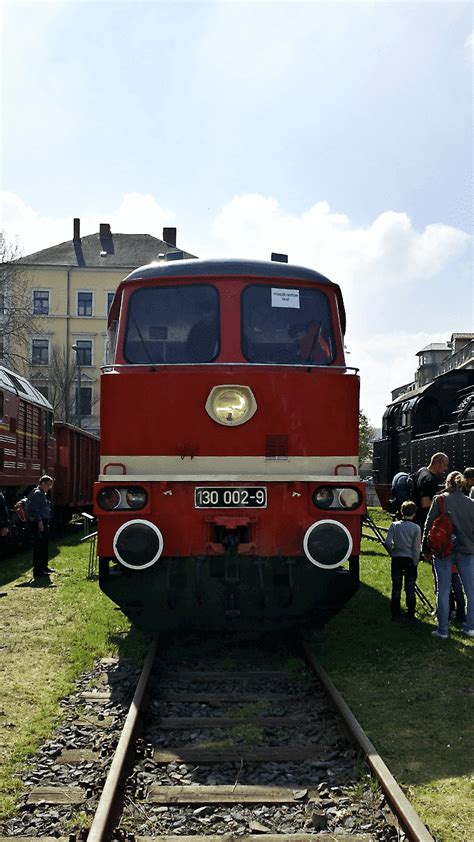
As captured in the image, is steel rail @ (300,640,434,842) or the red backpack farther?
the red backpack

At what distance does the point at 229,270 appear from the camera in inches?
278

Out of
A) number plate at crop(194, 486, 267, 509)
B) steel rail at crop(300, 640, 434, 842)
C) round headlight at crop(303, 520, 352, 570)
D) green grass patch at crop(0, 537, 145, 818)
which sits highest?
number plate at crop(194, 486, 267, 509)

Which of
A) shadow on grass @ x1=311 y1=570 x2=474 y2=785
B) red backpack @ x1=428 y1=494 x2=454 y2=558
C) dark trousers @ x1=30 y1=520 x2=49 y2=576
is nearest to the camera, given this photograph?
shadow on grass @ x1=311 y1=570 x2=474 y2=785

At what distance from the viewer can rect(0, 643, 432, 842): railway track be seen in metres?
3.86

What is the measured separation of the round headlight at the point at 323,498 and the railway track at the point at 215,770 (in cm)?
130

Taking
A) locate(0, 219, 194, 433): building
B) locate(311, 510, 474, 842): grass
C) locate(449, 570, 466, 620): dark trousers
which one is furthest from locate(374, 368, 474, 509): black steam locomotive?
locate(0, 219, 194, 433): building

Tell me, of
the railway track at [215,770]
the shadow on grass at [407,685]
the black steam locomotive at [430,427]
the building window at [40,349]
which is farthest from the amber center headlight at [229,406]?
the building window at [40,349]

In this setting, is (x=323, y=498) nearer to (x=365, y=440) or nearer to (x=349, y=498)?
(x=349, y=498)

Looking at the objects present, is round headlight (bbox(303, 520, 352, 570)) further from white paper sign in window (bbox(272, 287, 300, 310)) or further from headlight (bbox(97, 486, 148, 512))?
white paper sign in window (bbox(272, 287, 300, 310))

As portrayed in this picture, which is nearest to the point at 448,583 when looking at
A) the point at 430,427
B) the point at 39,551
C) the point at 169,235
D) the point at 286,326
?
the point at 286,326

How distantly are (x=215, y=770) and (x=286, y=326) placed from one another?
3854 mm

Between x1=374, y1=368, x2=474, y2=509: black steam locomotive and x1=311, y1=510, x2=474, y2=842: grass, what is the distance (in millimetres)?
5430

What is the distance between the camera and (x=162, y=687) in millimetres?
Answer: 6168

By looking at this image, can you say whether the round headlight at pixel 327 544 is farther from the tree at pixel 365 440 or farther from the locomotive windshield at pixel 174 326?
the tree at pixel 365 440
